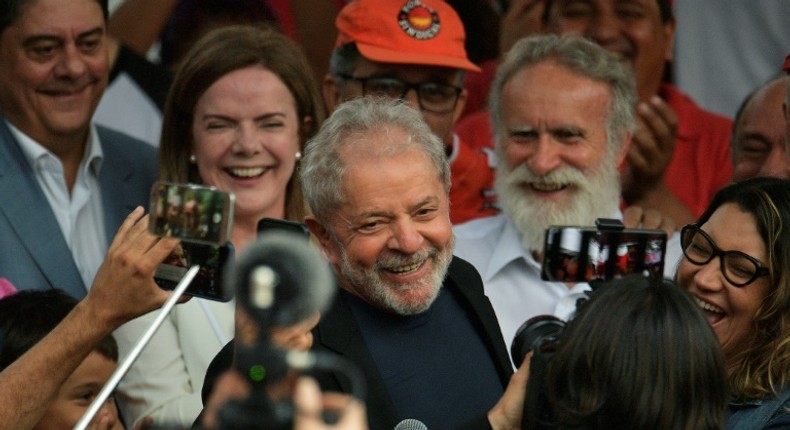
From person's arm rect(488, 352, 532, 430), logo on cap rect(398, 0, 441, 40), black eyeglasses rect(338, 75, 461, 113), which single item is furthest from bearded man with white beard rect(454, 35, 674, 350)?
person's arm rect(488, 352, 532, 430)

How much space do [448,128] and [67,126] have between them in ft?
4.41

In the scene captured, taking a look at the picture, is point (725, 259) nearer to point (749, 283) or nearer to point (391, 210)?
point (749, 283)

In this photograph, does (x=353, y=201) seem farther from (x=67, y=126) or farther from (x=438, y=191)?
(x=67, y=126)

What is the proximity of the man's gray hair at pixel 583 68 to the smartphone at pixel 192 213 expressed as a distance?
6.51 ft

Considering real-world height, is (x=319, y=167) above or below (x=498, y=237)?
above

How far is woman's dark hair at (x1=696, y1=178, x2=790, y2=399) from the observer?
315 cm

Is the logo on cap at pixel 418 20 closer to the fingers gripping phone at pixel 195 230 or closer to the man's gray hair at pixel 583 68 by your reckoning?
the man's gray hair at pixel 583 68

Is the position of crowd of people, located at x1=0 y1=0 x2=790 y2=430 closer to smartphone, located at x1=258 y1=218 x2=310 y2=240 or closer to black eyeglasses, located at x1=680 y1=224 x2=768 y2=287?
black eyeglasses, located at x1=680 y1=224 x2=768 y2=287

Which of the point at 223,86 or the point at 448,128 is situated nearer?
the point at 223,86

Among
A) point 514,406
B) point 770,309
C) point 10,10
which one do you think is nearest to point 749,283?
point 770,309

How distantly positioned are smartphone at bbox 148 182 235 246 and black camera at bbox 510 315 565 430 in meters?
0.71

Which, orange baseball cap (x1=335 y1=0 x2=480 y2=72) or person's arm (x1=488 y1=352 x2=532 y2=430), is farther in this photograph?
orange baseball cap (x1=335 y1=0 x2=480 y2=72)

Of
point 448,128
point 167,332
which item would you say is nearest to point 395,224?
point 167,332

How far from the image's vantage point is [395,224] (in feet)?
10.7
